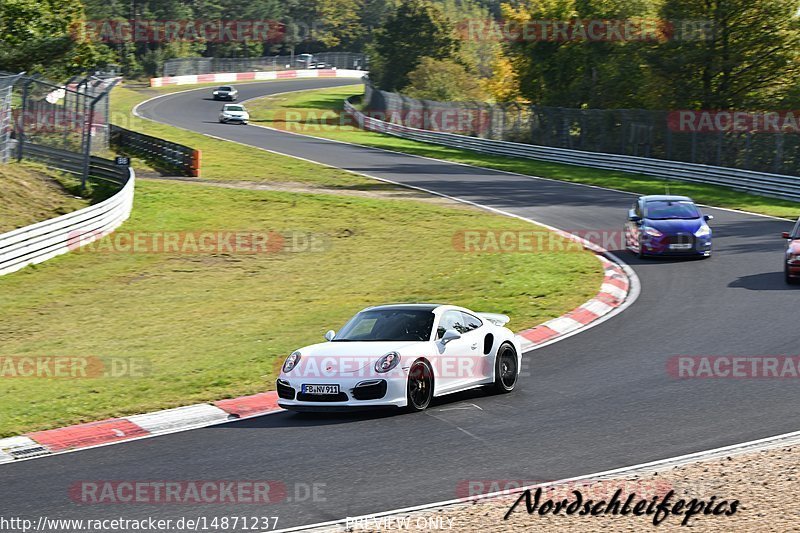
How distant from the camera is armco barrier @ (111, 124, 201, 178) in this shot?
42531 mm

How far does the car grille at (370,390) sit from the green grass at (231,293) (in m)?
2.30

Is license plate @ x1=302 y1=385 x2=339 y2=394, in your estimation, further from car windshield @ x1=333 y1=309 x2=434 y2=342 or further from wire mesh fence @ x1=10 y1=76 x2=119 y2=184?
wire mesh fence @ x1=10 y1=76 x2=119 y2=184

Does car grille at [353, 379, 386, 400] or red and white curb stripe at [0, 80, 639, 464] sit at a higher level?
car grille at [353, 379, 386, 400]

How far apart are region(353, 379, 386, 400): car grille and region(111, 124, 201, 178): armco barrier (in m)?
31.7

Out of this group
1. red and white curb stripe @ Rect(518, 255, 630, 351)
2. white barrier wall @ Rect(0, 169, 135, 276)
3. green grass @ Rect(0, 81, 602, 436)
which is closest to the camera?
green grass @ Rect(0, 81, 602, 436)

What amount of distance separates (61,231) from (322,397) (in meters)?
16.0

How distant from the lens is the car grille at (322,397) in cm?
1176

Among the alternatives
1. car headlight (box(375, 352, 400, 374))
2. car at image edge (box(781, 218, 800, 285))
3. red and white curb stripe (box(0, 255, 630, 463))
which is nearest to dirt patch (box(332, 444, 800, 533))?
car headlight (box(375, 352, 400, 374))

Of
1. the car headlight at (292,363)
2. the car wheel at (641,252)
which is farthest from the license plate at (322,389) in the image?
the car wheel at (641,252)

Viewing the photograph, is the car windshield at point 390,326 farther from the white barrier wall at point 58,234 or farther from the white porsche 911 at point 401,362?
the white barrier wall at point 58,234

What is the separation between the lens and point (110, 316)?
66.2ft

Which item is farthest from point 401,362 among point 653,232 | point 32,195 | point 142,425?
point 32,195

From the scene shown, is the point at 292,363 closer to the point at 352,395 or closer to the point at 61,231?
the point at 352,395

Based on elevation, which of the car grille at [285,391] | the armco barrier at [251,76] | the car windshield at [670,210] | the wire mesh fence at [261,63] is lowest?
the car grille at [285,391]
